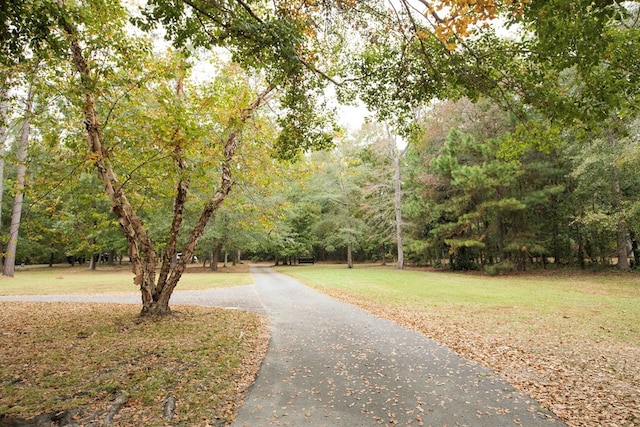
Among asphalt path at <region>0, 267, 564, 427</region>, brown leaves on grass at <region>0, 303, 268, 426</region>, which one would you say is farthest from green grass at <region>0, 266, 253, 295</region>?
asphalt path at <region>0, 267, 564, 427</region>

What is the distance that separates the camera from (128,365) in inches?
200

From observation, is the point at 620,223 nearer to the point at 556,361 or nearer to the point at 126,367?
the point at 556,361

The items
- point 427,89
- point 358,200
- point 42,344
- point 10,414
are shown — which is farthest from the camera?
point 358,200

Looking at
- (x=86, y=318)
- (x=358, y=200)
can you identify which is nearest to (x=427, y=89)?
(x=86, y=318)

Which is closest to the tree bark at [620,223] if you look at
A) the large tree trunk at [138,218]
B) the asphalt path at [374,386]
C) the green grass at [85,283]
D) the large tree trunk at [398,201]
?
the large tree trunk at [398,201]

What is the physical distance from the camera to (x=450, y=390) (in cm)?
429

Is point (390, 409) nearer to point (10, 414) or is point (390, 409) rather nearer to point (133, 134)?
point (10, 414)

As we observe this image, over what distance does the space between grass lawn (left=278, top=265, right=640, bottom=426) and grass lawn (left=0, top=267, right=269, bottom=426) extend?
12.4 feet

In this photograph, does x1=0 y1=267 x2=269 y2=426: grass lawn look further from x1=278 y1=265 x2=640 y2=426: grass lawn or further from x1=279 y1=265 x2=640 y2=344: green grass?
x1=279 y1=265 x2=640 y2=344: green grass

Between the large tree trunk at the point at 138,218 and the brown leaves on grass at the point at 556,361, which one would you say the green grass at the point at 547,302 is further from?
the large tree trunk at the point at 138,218

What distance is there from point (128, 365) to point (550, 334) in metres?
7.83

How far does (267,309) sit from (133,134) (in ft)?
19.8

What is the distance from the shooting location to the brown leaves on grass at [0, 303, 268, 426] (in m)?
3.77

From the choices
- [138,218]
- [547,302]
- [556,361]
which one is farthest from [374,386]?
[547,302]
